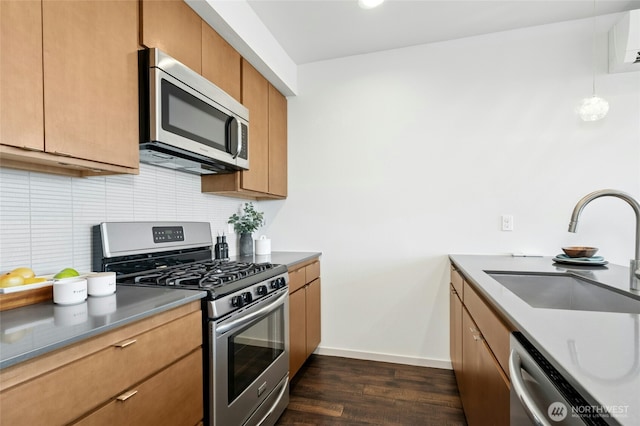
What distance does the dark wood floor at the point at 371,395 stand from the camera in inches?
73.5

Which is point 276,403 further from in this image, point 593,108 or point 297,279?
point 593,108

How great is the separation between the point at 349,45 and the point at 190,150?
1697 millimetres

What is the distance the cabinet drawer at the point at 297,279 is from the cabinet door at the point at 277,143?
27.6 inches

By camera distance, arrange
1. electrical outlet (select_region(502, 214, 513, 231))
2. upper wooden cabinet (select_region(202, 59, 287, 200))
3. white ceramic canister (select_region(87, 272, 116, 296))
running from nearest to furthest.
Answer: white ceramic canister (select_region(87, 272, 116, 296))
upper wooden cabinet (select_region(202, 59, 287, 200))
electrical outlet (select_region(502, 214, 513, 231))

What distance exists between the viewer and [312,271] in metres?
2.58

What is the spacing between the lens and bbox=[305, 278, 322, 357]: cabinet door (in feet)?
8.11

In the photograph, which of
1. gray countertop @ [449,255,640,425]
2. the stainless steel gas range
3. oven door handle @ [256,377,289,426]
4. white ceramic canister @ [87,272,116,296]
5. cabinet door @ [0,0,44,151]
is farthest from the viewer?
oven door handle @ [256,377,289,426]

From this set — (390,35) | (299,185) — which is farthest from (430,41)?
(299,185)

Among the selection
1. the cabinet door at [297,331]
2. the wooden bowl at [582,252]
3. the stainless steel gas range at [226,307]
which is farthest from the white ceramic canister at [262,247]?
the wooden bowl at [582,252]

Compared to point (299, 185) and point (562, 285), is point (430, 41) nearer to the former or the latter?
point (299, 185)

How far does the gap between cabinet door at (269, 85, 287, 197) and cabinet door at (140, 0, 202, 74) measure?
0.92 metres

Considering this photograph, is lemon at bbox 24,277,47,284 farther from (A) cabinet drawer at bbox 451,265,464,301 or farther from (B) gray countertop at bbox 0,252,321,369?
(A) cabinet drawer at bbox 451,265,464,301

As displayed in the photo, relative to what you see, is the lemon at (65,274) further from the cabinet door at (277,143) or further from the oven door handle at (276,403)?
the cabinet door at (277,143)

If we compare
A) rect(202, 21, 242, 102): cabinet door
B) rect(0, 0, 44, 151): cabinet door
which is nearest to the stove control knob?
rect(0, 0, 44, 151): cabinet door
